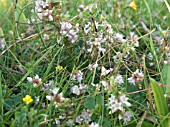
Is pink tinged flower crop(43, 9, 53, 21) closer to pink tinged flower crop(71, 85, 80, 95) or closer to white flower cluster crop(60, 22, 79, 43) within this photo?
white flower cluster crop(60, 22, 79, 43)

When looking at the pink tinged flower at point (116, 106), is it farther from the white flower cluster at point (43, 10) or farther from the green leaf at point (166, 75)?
the white flower cluster at point (43, 10)

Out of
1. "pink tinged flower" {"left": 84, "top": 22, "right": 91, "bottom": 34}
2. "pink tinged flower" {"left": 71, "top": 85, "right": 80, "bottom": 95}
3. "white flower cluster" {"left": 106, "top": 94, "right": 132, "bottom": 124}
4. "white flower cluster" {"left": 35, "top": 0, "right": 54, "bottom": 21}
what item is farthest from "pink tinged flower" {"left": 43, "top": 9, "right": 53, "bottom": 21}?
"white flower cluster" {"left": 106, "top": 94, "right": 132, "bottom": 124}

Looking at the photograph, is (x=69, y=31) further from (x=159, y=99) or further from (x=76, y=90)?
(x=159, y=99)

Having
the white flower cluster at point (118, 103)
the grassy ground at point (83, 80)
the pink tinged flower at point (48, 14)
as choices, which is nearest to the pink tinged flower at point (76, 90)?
the grassy ground at point (83, 80)

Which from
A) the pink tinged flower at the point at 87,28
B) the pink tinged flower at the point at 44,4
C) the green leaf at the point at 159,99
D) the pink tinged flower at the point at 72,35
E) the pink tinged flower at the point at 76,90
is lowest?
the green leaf at the point at 159,99

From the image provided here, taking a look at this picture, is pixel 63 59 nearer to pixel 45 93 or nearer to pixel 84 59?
pixel 84 59

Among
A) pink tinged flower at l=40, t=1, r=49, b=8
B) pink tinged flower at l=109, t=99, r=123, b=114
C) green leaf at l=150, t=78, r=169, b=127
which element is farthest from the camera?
pink tinged flower at l=40, t=1, r=49, b=8

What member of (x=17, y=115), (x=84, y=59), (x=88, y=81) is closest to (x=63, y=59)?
(x=84, y=59)

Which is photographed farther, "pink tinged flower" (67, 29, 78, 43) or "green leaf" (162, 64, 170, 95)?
"pink tinged flower" (67, 29, 78, 43)
